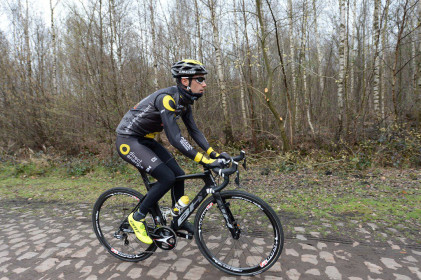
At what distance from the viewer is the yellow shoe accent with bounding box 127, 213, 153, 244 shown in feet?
9.87

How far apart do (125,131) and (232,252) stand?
1.92 m

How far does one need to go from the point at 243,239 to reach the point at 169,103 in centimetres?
177

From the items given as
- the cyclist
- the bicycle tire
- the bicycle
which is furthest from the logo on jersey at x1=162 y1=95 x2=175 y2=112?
the bicycle tire

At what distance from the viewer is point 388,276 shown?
2.63 meters

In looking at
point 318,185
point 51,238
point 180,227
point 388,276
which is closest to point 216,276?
point 180,227

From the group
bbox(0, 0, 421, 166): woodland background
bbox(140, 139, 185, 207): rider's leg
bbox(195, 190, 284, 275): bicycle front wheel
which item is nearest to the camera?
bbox(195, 190, 284, 275): bicycle front wheel

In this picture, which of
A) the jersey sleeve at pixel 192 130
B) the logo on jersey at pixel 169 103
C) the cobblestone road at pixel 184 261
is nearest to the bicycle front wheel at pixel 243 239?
the cobblestone road at pixel 184 261

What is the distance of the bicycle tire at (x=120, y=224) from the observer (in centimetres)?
320

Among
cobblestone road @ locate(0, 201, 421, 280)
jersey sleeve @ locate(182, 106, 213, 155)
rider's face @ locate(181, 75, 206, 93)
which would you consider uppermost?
rider's face @ locate(181, 75, 206, 93)

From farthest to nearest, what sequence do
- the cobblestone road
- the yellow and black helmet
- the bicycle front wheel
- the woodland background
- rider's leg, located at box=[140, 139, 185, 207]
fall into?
the woodland background
rider's leg, located at box=[140, 139, 185, 207]
the yellow and black helmet
the cobblestone road
the bicycle front wheel

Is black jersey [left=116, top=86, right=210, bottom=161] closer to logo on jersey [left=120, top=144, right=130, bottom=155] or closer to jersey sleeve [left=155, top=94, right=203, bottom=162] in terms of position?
jersey sleeve [left=155, top=94, right=203, bottom=162]

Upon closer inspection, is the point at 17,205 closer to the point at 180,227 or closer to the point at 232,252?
the point at 180,227

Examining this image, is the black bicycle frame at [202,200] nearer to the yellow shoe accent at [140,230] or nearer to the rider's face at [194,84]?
the yellow shoe accent at [140,230]

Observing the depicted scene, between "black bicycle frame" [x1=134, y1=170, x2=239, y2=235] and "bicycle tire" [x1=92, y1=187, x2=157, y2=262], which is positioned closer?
"black bicycle frame" [x1=134, y1=170, x2=239, y2=235]
